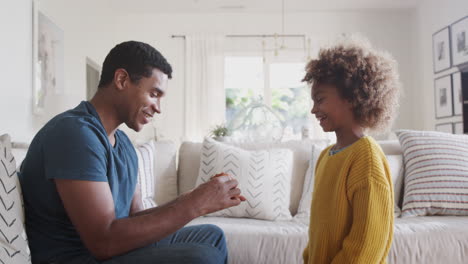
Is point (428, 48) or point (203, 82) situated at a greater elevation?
point (428, 48)

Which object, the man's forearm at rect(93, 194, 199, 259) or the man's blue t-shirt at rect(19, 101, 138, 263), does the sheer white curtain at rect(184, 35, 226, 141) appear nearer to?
the man's blue t-shirt at rect(19, 101, 138, 263)

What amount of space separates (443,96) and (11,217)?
5257 millimetres

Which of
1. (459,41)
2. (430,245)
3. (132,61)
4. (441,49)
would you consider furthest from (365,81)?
(441,49)

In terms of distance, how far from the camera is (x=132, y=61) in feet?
4.18

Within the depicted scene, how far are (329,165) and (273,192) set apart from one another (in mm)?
970

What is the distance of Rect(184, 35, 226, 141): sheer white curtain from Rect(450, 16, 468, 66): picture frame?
9.88ft

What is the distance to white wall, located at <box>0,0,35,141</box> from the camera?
9.43ft

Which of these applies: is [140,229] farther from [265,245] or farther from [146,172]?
[146,172]

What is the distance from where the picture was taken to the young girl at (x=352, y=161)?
112cm

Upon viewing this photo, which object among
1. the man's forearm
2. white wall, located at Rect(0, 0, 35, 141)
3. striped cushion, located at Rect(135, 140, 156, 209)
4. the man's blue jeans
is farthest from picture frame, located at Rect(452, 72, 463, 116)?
the man's forearm

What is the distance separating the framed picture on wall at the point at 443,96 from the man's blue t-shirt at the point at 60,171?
480cm

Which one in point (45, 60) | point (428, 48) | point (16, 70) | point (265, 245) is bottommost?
point (265, 245)

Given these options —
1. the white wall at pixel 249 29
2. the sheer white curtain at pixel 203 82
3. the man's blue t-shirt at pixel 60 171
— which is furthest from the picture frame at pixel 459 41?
the man's blue t-shirt at pixel 60 171

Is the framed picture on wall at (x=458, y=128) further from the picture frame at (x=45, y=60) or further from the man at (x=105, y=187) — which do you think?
the man at (x=105, y=187)
